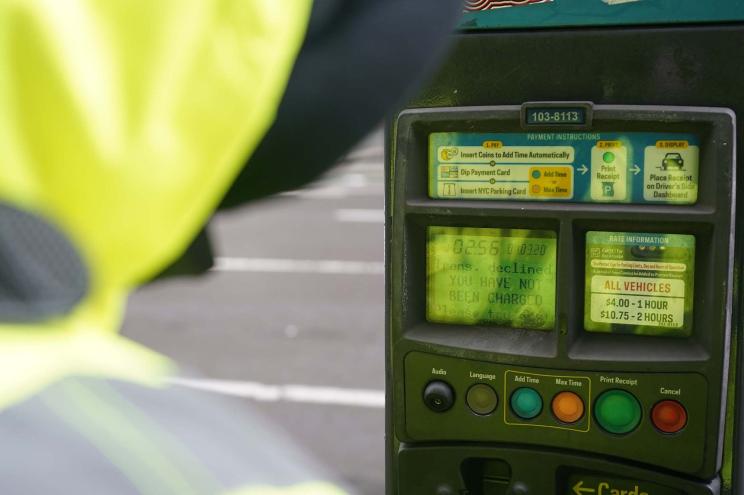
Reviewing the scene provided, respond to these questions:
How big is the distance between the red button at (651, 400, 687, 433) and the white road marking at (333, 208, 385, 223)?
779cm

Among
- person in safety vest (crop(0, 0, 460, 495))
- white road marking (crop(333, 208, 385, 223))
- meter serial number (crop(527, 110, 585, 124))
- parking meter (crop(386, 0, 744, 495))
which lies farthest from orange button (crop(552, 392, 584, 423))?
white road marking (crop(333, 208, 385, 223))

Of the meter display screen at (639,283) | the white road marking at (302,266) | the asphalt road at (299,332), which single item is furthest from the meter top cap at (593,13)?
the white road marking at (302,266)

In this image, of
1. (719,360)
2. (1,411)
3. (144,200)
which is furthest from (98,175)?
(719,360)

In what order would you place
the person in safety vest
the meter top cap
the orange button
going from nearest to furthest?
the person in safety vest
the meter top cap
the orange button

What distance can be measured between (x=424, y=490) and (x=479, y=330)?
13.4 inches

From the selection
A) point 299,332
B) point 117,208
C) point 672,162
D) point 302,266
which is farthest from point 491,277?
point 302,266

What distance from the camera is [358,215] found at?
10.0 m

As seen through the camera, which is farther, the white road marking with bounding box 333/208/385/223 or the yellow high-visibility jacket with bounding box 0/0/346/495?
the white road marking with bounding box 333/208/385/223

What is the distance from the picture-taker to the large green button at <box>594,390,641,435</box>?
6.02 feet

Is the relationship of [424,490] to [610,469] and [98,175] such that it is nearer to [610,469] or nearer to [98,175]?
[610,469]

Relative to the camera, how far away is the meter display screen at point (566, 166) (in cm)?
177

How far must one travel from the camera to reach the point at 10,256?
20.1 inches

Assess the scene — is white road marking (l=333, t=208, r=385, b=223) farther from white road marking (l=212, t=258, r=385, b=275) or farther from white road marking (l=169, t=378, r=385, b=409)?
white road marking (l=169, t=378, r=385, b=409)

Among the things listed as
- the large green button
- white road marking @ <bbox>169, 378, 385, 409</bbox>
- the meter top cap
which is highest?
the meter top cap
